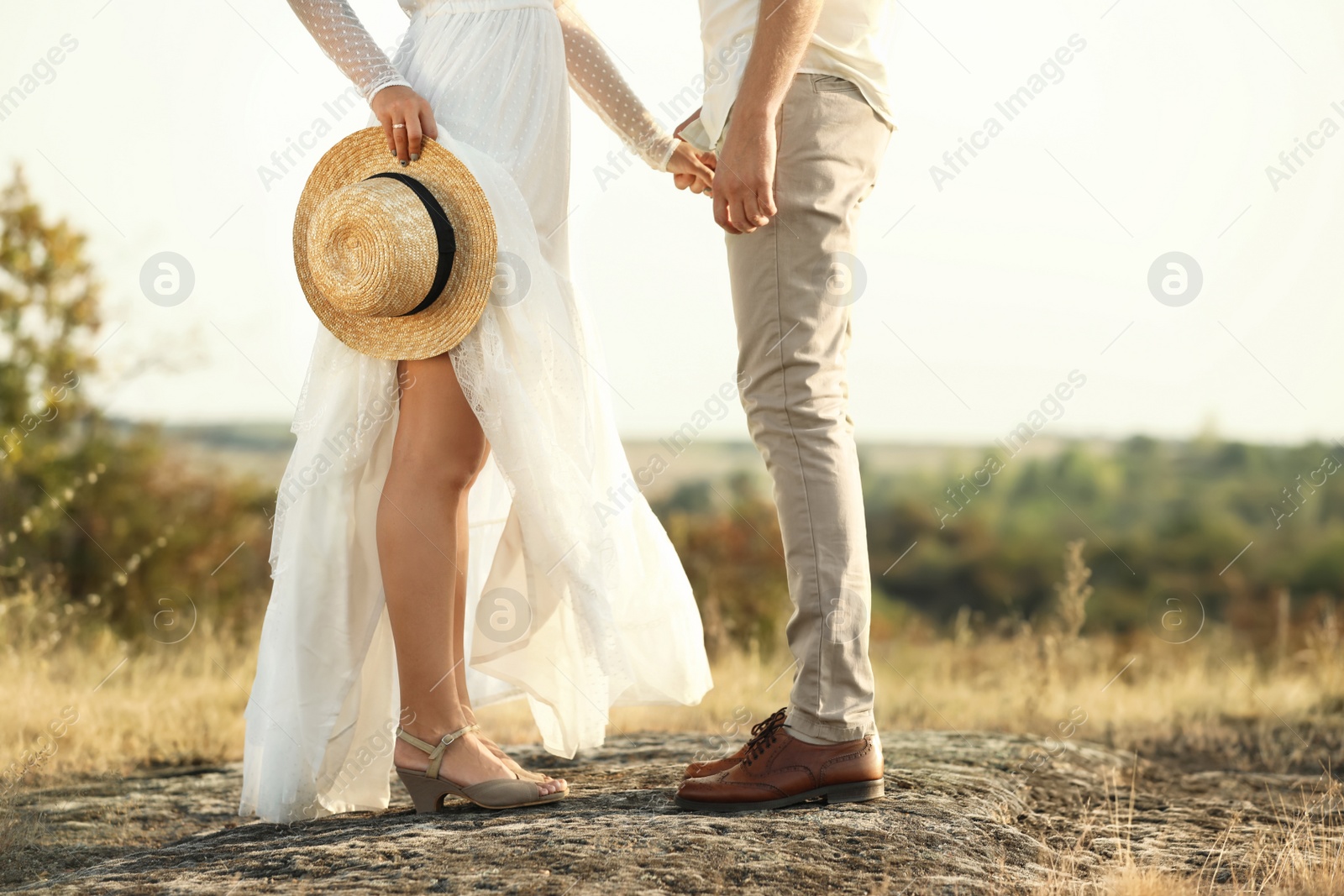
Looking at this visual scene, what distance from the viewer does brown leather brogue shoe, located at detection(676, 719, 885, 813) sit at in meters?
2.38

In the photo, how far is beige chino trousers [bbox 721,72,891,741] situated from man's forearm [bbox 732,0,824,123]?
9 centimetres

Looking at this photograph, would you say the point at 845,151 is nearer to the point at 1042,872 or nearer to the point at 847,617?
the point at 847,617

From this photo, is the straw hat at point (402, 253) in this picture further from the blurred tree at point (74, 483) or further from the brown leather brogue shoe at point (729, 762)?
the blurred tree at point (74, 483)

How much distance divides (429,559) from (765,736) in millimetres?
798

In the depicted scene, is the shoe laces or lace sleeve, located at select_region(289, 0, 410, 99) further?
lace sleeve, located at select_region(289, 0, 410, 99)

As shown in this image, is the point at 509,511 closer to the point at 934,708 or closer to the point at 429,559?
the point at 429,559

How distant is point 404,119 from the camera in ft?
8.22

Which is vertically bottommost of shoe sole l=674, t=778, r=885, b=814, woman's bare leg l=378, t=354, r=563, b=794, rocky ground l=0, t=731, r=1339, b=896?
rocky ground l=0, t=731, r=1339, b=896

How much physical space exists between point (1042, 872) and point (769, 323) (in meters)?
1.18

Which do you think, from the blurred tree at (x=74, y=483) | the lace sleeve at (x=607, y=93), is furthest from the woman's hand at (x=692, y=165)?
the blurred tree at (x=74, y=483)

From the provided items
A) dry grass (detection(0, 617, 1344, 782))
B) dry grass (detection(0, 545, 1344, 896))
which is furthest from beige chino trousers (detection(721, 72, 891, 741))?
dry grass (detection(0, 617, 1344, 782))

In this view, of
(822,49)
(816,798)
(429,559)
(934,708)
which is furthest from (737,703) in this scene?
(822,49)

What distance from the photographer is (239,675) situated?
4.88m

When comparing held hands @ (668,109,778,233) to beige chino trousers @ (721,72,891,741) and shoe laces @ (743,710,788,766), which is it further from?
shoe laces @ (743,710,788,766)
